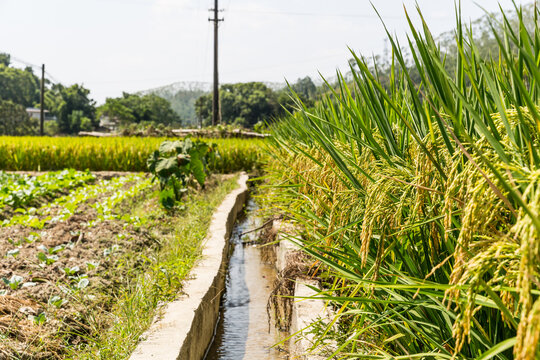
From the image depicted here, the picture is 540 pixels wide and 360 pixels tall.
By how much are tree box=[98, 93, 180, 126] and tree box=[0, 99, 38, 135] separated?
18.6 meters

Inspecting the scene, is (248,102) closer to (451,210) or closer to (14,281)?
(14,281)

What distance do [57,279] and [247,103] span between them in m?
64.0

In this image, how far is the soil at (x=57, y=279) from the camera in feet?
7.60

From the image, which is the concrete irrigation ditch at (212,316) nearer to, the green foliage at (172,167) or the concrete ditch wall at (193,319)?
the concrete ditch wall at (193,319)

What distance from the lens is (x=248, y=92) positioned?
68750mm

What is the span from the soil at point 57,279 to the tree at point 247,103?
191 ft

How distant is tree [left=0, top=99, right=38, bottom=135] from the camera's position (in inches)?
2005

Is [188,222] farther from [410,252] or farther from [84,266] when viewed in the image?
[410,252]

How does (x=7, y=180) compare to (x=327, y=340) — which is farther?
(x=7, y=180)

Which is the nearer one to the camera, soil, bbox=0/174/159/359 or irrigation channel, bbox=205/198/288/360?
soil, bbox=0/174/159/359

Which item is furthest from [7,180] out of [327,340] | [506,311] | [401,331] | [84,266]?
[506,311]

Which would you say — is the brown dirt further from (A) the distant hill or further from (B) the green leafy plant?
(A) the distant hill

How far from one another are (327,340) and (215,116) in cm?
2341

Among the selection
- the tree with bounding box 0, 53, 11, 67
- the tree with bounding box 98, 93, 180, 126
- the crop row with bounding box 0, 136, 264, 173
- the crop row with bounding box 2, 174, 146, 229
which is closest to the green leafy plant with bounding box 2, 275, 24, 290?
the crop row with bounding box 2, 174, 146, 229
